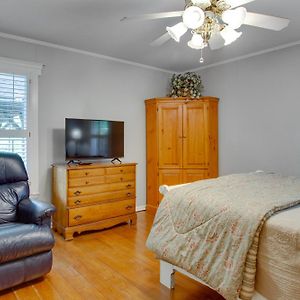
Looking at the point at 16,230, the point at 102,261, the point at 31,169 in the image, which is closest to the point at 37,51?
the point at 31,169

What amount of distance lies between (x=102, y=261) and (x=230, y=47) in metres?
3.25

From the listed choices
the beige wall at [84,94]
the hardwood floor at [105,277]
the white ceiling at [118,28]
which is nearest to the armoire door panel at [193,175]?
the beige wall at [84,94]

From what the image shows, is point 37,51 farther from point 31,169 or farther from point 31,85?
point 31,169

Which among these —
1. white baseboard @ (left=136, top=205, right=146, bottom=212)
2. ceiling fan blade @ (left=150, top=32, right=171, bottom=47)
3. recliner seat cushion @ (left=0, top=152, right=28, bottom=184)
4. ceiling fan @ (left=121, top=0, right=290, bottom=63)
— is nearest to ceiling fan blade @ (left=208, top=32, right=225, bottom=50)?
ceiling fan @ (left=121, top=0, right=290, bottom=63)

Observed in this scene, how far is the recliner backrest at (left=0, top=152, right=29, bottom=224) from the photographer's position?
2744 mm

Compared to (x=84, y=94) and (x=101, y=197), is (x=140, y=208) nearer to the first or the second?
(x=101, y=197)

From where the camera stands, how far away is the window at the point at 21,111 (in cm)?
343

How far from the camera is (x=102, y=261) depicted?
2.81 metres

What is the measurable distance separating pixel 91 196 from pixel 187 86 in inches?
95.2

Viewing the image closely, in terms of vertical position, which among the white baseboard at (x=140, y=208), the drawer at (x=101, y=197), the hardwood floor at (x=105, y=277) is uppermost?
the drawer at (x=101, y=197)

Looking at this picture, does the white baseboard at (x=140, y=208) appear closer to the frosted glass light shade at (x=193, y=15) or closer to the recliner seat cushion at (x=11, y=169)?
the recliner seat cushion at (x=11, y=169)

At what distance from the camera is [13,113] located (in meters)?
3.51

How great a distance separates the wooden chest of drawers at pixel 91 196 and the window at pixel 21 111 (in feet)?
1.21

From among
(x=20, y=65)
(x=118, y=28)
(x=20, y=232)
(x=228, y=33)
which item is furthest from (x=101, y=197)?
(x=228, y=33)
